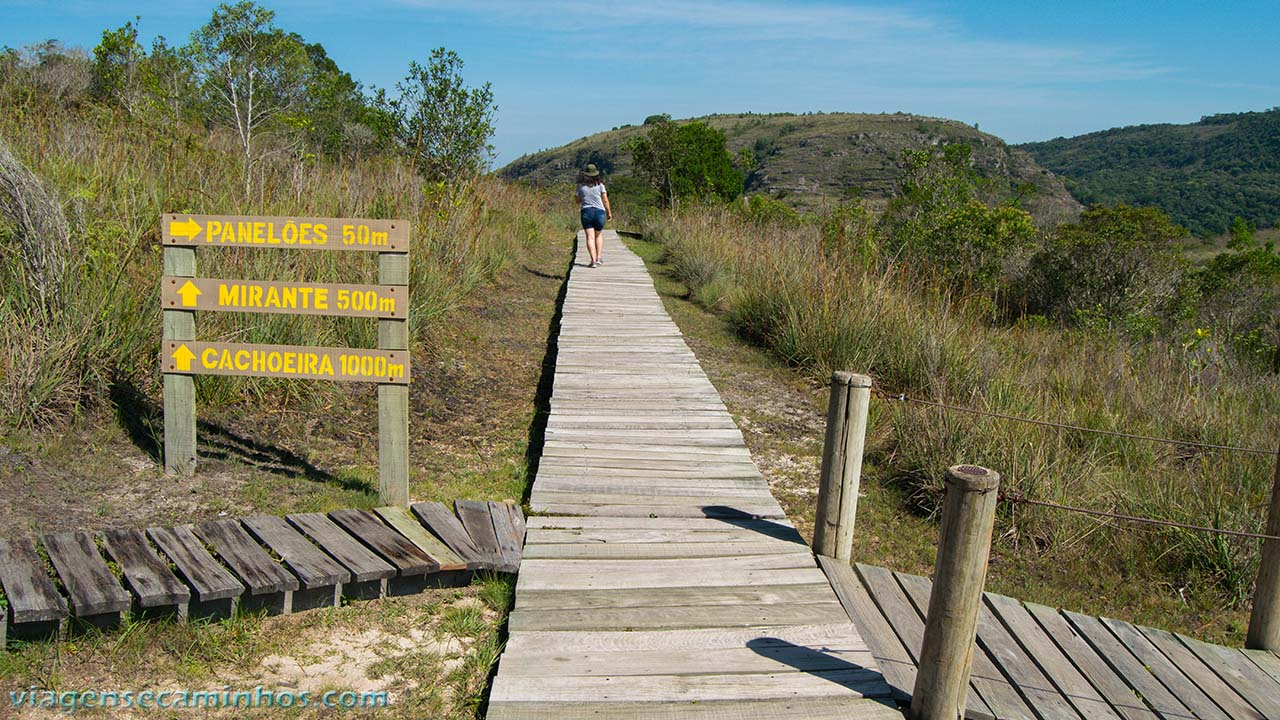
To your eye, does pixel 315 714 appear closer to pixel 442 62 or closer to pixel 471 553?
pixel 471 553

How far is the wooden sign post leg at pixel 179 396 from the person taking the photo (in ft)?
13.8

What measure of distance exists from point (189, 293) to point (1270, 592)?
4.86m

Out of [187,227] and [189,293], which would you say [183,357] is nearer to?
[189,293]

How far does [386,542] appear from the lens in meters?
3.53

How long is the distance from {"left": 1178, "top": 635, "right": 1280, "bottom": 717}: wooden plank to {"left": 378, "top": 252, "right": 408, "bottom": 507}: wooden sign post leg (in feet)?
11.1

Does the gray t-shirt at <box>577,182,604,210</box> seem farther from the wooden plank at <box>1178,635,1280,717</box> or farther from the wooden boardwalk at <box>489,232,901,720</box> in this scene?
the wooden plank at <box>1178,635,1280,717</box>

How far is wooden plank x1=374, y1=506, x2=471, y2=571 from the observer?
3416 millimetres

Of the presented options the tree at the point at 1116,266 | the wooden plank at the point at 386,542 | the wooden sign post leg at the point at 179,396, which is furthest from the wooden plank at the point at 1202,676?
the tree at the point at 1116,266

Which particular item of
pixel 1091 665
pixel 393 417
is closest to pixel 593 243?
pixel 393 417

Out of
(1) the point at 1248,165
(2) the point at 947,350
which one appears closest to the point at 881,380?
(2) the point at 947,350

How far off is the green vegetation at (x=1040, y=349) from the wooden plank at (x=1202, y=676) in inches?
40.5

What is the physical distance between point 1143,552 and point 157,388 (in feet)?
17.9

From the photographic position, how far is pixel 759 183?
74.2 m

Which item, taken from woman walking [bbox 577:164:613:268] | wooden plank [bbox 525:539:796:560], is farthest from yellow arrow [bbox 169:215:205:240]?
woman walking [bbox 577:164:613:268]
